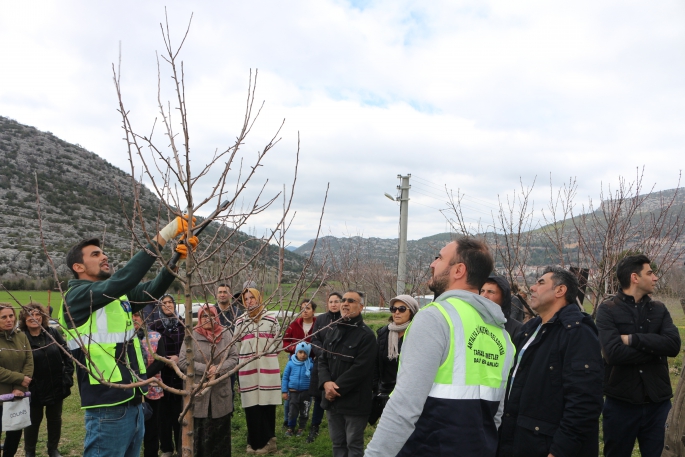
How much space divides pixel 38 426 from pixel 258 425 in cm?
277

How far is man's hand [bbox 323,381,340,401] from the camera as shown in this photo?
5.13 m

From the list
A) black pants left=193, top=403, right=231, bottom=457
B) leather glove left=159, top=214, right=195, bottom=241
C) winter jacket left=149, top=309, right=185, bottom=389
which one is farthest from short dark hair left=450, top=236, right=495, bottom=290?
winter jacket left=149, top=309, right=185, bottom=389

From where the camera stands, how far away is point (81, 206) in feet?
195

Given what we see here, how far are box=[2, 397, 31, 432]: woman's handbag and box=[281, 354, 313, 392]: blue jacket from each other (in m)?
3.24

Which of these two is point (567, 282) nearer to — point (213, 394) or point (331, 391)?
point (331, 391)

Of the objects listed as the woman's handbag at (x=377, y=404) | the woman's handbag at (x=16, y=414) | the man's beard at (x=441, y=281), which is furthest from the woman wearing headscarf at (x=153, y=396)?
the man's beard at (x=441, y=281)

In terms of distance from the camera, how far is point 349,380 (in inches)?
203

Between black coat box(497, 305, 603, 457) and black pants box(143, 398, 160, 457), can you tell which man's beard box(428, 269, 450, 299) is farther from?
black pants box(143, 398, 160, 457)

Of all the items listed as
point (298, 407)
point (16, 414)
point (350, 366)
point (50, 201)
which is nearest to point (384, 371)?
point (350, 366)

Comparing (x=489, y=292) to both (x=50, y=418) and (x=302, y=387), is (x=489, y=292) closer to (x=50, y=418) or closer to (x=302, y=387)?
(x=302, y=387)

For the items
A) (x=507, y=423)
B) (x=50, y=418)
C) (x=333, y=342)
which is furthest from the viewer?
(x=50, y=418)

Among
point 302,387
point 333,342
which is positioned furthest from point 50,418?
point 333,342

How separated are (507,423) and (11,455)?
566 cm

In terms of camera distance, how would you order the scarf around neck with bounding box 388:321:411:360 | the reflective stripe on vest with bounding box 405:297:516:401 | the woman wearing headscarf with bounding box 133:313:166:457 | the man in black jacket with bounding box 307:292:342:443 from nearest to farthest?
1. the reflective stripe on vest with bounding box 405:297:516:401
2. the scarf around neck with bounding box 388:321:411:360
3. the woman wearing headscarf with bounding box 133:313:166:457
4. the man in black jacket with bounding box 307:292:342:443
